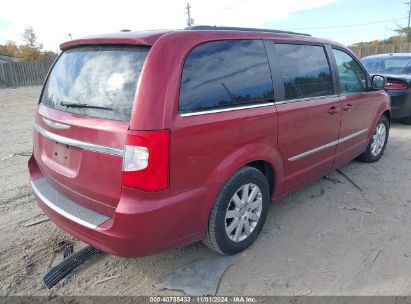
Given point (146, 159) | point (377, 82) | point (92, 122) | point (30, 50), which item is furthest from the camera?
point (30, 50)

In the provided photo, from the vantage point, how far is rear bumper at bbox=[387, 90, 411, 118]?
287 inches

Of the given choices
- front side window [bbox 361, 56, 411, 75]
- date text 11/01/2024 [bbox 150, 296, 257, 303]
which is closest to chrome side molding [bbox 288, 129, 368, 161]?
date text 11/01/2024 [bbox 150, 296, 257, 303]

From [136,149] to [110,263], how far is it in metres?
1.24

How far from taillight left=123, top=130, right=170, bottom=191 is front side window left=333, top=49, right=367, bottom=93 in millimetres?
2659

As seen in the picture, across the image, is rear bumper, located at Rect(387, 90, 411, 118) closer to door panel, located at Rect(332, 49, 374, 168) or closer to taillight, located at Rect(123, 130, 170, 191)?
door panel, located at Rect(332, 49, 374, 168)

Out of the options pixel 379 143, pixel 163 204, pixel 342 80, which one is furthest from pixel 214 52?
pixel 379 143

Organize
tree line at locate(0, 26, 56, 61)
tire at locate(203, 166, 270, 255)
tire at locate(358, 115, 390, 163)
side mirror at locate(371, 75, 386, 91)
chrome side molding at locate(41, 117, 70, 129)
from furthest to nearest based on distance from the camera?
1. tree line at locate(0, 26, 56, 61)
2. tire at locate(358, 115, 390, 163)
3. side mirror at locate(371, 75, 386, 91)
4. tire at locate(203, 166, 270, 255)
5. chrome side molding at locate(41, 117, 70, 129)

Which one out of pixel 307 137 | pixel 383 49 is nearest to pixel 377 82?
pixel 307 137

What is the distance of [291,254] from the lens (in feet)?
10.1

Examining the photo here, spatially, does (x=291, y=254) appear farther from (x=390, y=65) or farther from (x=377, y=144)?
(x=390, y=65)

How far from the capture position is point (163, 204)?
93.8 inches

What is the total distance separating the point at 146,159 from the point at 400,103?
22.1 ft

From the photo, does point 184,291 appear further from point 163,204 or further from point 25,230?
point 25,230

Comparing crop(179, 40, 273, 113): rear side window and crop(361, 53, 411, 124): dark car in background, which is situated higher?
crop(179, 40, 273, 113): rear side window
